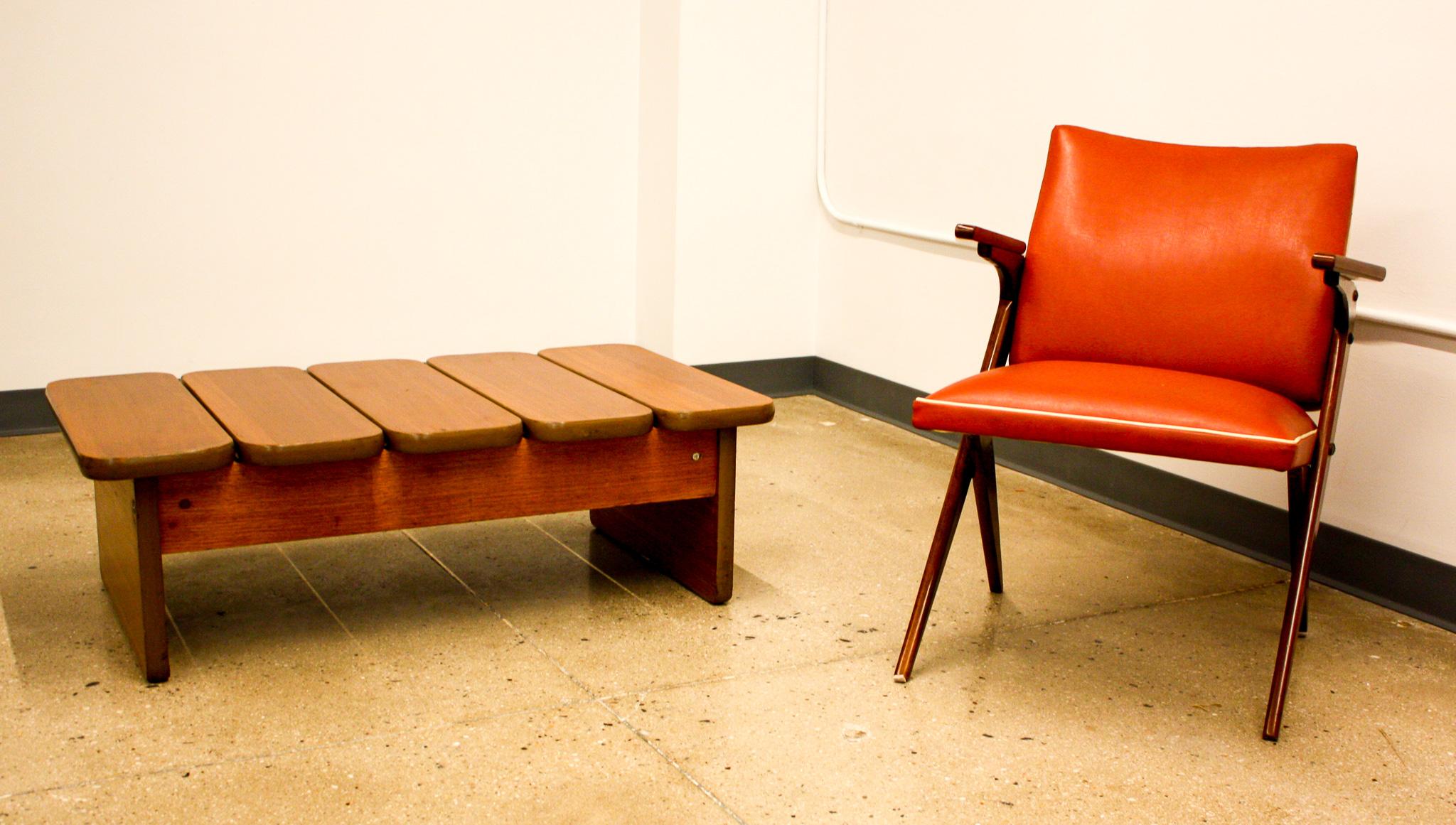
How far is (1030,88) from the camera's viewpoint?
356 cm

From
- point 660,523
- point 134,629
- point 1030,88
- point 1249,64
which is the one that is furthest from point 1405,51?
point 134,629

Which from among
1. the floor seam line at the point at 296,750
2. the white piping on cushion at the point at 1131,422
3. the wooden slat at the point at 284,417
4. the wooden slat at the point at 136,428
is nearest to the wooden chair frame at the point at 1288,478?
the white piping on cushion at the point at 1131,422

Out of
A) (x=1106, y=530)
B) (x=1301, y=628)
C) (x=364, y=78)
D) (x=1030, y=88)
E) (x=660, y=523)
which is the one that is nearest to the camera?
(x=1301, y=628)

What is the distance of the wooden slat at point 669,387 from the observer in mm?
2385

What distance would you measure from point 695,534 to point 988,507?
0.59m

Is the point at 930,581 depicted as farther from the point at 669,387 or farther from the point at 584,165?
the point at 584,165

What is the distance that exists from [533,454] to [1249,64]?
6.19 ft

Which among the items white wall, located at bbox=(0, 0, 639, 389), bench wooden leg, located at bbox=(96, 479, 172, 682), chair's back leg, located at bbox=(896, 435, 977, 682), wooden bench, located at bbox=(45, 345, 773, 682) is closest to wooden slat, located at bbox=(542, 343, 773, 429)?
wooden bench, located at bbox=(45, 345, 773, 682)

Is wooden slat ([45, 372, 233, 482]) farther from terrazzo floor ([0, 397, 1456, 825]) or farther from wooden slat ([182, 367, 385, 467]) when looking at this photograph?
terrazzo floor ([0, 397, 1456, 825])

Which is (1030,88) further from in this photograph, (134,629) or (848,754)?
(134,629)

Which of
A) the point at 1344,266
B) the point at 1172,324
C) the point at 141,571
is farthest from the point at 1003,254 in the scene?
the point at 141,571

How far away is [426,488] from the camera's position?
2252 millimetres

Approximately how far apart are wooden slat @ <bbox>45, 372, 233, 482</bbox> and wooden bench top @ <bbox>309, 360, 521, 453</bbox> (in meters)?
0.27

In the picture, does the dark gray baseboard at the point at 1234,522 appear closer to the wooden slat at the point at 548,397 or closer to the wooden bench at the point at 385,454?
the wooden bench at the point at 385,454
